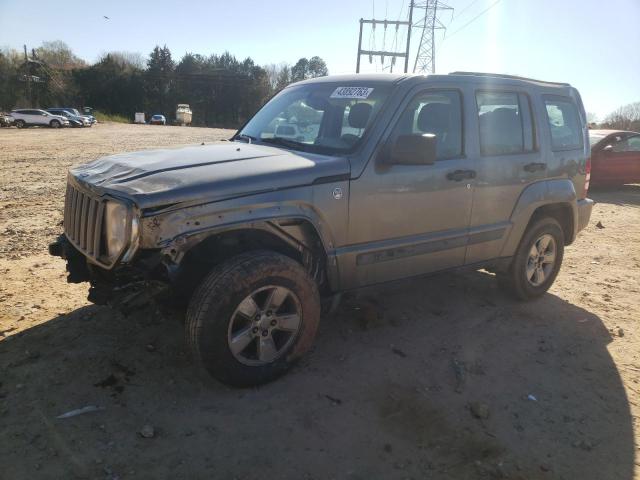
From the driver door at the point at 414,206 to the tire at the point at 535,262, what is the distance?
88cm

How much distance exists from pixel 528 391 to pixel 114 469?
264 centimetres

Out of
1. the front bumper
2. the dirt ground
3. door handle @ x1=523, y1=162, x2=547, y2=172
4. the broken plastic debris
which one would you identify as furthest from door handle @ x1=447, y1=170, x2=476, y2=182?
the broken plastic debris

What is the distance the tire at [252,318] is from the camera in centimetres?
290

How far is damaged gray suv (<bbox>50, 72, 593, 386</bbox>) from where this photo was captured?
2891mm

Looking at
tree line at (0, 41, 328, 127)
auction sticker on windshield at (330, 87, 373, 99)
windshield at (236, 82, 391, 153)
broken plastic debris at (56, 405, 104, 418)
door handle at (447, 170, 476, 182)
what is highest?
tree line at (0, 41, 328, 127)

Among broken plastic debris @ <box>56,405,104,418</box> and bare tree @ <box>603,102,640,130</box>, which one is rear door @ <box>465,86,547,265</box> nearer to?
broken plastic debris @ <box>56,405,104,418</box>

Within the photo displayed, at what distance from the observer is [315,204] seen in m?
3.21

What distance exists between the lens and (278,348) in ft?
10.8

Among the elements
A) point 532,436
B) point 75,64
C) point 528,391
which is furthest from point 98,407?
point 75,64

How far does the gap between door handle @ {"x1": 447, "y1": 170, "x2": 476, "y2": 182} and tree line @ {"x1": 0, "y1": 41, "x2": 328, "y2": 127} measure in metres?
59.4

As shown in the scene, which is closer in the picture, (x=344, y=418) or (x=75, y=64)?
(x=344, y=418)

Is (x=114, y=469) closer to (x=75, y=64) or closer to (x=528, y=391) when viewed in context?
(x=528, y=391)

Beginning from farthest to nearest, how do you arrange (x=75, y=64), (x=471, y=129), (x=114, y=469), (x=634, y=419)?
(x=75, y=64) < (x=471, y=129) < (x=634, y=419) < (x=114, y=469)

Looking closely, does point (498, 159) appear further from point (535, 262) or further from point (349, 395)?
point (349, 395)
